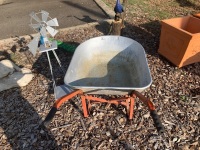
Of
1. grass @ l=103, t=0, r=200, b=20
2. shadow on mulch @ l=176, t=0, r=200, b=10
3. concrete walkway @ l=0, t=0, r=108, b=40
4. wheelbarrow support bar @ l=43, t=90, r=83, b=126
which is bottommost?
concrete walkway @ l=0, t=0, r=108, b=40

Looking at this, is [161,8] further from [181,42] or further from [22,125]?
[22,125]

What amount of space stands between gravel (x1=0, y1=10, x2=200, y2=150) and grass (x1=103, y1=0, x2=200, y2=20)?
2.94 m

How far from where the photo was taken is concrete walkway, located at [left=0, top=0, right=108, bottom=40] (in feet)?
21.9

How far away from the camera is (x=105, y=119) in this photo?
3400mm

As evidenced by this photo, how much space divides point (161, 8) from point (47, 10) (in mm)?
4464

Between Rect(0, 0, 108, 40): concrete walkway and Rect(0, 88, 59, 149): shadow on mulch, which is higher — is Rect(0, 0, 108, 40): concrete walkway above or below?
above

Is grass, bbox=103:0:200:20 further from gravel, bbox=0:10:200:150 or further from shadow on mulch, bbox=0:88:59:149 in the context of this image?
shadow on mulch, bbox=0:88:59:149

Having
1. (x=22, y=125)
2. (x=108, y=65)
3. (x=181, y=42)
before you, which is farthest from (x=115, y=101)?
(x=181, y=42)

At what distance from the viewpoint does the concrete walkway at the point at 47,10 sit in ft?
21.9

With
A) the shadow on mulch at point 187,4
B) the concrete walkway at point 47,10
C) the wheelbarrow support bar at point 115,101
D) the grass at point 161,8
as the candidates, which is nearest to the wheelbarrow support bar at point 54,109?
the wheelbarrow support bar at point 115,101

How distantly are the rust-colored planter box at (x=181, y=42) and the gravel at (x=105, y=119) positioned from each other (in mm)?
240

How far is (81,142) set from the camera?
10.2ft

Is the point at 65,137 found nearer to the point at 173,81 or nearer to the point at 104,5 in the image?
the point at 173,81

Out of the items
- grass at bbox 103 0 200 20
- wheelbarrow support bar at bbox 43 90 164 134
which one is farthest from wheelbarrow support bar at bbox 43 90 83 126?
grass at bbox 103 0 200 20
